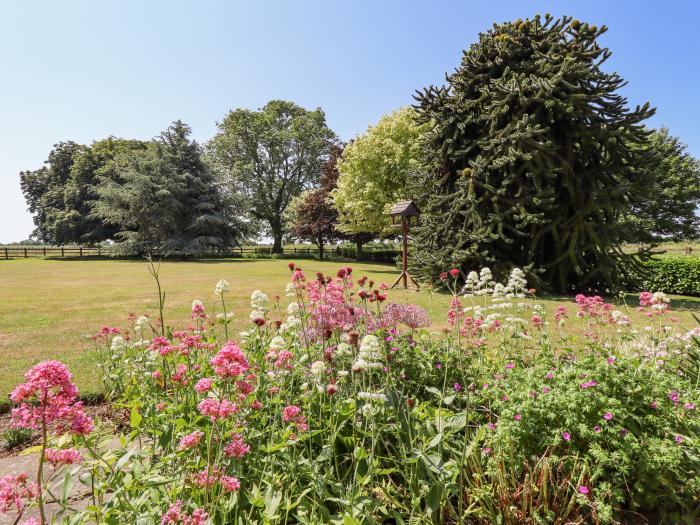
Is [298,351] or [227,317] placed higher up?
[227,317]

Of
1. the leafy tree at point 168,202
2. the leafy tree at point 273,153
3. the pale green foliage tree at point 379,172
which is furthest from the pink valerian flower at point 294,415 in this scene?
the leafy tree at point 273,153

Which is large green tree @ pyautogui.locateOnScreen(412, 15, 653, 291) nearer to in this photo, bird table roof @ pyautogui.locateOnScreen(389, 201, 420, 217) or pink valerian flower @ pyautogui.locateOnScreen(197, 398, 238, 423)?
bird table roof @ pyautogui.locateOnScreen(389, 201, 420, 217)

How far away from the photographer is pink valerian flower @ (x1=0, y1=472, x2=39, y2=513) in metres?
1.28

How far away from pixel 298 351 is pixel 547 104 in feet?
34.6

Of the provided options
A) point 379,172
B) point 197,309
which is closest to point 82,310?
point 197,309

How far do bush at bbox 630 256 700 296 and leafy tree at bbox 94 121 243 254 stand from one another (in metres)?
28.6

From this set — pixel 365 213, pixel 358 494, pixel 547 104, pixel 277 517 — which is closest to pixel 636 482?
pixel 358 494

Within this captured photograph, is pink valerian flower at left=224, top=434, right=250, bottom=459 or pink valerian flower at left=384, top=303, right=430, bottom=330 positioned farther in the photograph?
pink valerian flower at left=384, top=303, right=430, bottom=330

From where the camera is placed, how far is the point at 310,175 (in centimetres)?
4091

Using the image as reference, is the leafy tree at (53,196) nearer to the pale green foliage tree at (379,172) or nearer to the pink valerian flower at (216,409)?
the pale green foliage tree at (379,172)

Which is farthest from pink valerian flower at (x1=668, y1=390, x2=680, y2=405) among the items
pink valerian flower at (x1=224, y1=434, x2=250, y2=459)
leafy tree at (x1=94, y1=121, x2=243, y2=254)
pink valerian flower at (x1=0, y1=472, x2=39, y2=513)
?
leafy tree at (x1=94, y1=121, x2=243, y2=254)

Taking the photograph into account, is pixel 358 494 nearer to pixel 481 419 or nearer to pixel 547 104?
pixel 481 419

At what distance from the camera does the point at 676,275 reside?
14836 millimetres

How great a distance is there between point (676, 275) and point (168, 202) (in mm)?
32758
